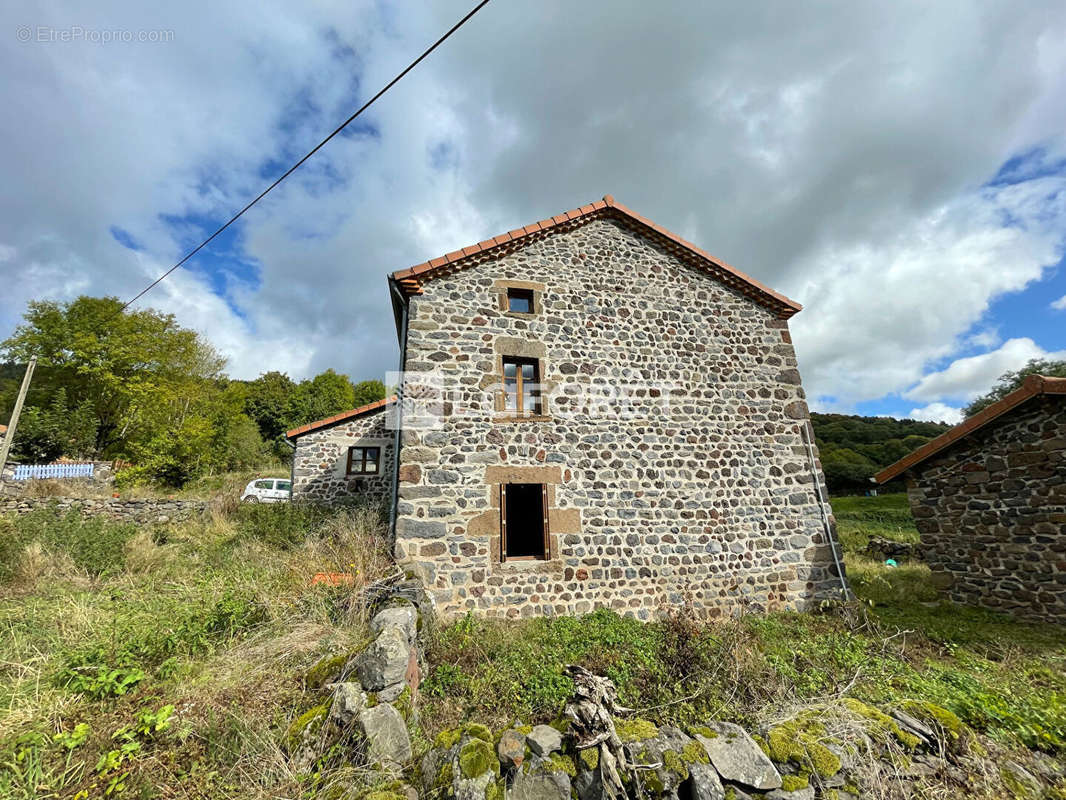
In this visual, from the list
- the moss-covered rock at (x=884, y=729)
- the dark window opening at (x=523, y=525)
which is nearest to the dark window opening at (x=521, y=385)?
the dark window opening at (x=523, y=525)

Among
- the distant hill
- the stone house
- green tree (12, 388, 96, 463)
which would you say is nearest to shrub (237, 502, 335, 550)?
the stone house

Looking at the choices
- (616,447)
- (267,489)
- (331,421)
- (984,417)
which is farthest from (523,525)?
(267,489)

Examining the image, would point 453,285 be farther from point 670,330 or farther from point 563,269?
point 670,330

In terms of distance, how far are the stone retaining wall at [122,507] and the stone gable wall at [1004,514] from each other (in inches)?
717

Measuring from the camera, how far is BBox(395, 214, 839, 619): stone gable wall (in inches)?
261

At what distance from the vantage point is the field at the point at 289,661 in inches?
108

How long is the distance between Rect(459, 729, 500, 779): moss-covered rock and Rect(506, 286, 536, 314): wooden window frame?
6330 millimetres

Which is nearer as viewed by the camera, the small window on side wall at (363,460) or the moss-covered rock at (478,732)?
the moss-covered rock at (478,732)

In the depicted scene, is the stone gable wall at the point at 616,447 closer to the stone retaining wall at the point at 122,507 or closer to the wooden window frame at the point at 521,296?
the wooden window frame at the point at 521,296

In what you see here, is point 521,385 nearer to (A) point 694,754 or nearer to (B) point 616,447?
(B) point 616,447

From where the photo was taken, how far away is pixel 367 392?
35.5m

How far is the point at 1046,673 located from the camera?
4.93m

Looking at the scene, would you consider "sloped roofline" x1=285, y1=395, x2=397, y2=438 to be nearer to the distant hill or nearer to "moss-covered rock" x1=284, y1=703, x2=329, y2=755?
"moss-covered rock" x1=284, y1=703, x2=329, y2=755

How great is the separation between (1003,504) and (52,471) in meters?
26.8
